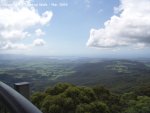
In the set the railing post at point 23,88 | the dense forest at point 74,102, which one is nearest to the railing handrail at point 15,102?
the railing post at point 23,88

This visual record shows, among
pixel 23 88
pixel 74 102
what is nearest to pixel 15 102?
pixel 23 88

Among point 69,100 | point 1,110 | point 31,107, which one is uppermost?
point 31,107

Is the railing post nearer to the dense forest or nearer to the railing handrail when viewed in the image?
the railing handrail

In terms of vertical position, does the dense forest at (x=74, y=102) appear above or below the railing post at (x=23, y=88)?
below

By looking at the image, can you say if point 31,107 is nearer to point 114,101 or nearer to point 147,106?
point 147,106

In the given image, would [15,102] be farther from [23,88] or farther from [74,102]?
[74,102]

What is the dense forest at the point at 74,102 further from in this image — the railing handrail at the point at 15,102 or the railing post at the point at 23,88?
the railing handrail at the point at 15,102

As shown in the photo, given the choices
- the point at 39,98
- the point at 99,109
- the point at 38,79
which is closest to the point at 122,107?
the point at 99,109
